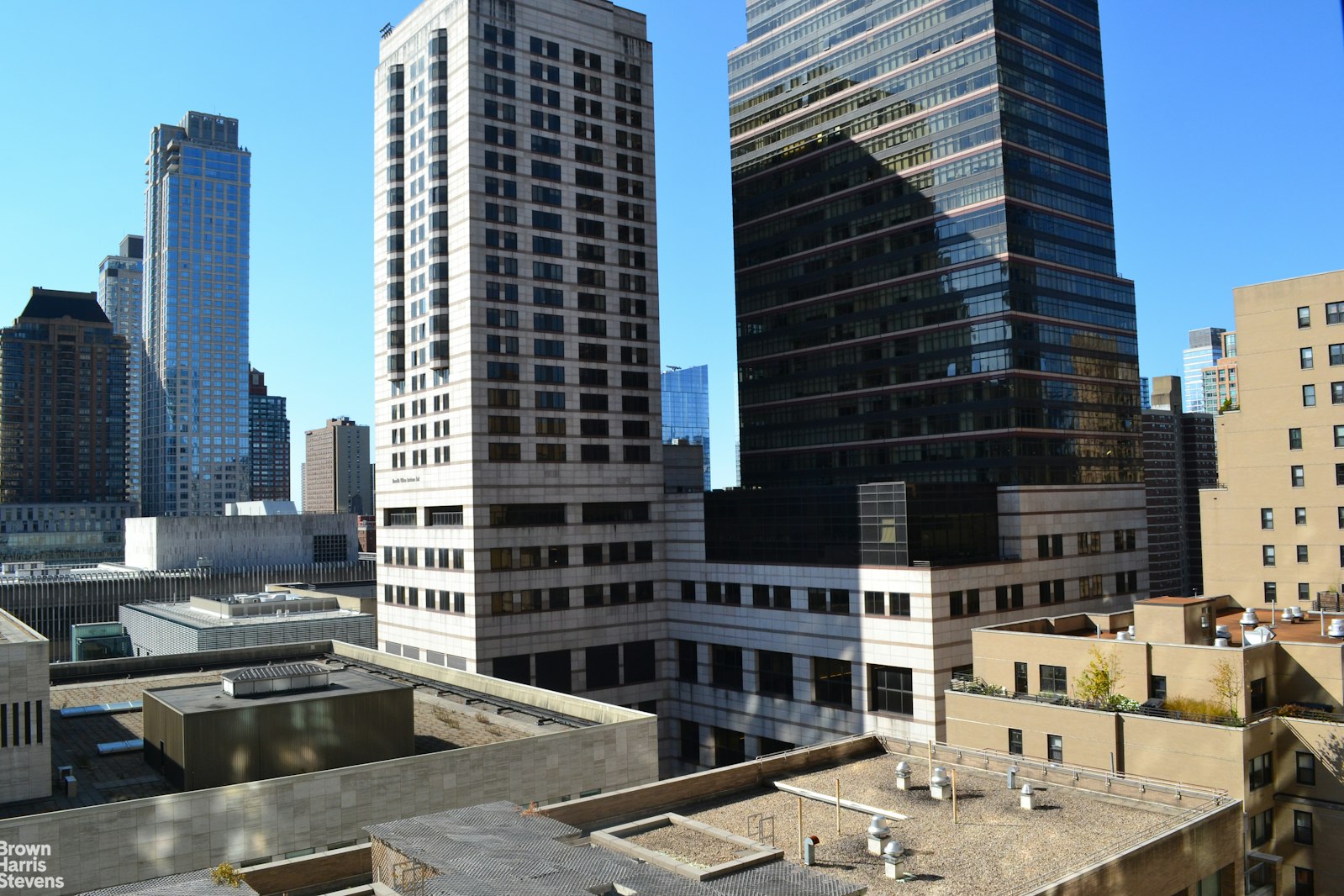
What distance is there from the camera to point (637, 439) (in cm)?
10706

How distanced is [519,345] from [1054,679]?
5851 centimetres

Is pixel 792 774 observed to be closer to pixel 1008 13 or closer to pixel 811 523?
pixel 811 523

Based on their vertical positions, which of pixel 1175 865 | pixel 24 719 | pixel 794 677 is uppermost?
pixel 24 719

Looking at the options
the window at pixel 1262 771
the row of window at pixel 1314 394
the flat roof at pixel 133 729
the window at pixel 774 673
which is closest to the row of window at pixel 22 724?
the flat roof at pixel 133 729

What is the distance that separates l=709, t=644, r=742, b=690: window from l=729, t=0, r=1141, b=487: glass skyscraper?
Result: 1284 inches

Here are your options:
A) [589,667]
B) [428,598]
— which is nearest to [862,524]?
[589,667]

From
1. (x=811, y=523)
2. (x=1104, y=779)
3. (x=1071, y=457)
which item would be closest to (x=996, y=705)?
(x=1104, y=779)

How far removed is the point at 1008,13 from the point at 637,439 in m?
61.9

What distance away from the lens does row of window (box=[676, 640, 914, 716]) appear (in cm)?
8200

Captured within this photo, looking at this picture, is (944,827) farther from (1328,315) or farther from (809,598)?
(1328,315)

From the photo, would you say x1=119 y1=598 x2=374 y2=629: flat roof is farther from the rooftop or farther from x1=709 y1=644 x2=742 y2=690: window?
the rooftop

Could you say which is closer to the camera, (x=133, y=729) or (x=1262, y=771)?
(x=1262, y=771)

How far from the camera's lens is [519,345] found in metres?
99.3

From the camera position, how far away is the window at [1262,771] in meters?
54.2
